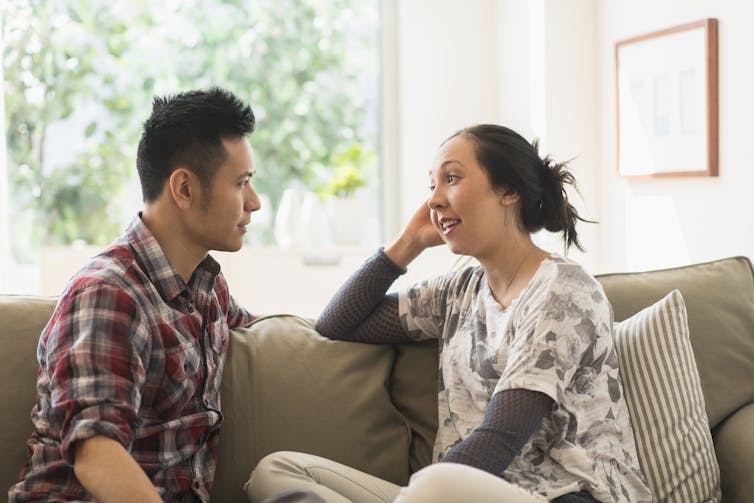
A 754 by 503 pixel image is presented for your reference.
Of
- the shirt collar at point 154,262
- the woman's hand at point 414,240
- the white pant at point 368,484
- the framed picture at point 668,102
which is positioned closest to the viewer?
the white pant at point 368,484

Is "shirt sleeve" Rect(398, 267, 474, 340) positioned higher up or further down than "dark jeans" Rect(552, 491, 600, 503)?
higher up

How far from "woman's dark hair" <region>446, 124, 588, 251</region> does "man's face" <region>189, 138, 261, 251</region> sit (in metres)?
0.48

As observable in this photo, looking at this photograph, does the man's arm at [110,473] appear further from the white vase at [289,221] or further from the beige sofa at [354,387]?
the white vase at [289,221]

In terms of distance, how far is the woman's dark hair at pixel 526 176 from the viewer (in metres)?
1.93

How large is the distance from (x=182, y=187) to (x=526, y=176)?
2.29 ft

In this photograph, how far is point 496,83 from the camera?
4418mm

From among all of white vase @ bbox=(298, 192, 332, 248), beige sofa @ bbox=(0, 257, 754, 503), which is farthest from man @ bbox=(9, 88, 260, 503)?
white vase @ bbox=(298, 192, 332, 248)

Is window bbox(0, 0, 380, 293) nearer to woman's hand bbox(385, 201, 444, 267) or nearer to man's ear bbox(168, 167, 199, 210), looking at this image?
woman's hand bbox(385, 201, 444, 267)

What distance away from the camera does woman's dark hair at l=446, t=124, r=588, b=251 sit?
6.32ft

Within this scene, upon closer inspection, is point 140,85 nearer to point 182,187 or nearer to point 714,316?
point 182,187

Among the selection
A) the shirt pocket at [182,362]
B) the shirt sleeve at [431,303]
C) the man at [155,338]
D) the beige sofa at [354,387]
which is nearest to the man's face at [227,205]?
the man at [155,338]

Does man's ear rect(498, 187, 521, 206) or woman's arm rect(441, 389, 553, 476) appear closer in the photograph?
woman's arm rect(441, 389, 553, 476)

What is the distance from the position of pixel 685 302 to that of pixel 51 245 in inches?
131

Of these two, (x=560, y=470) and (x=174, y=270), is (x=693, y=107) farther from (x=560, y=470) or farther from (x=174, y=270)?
(x=174, y=270)
